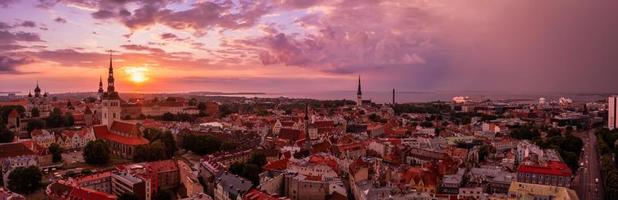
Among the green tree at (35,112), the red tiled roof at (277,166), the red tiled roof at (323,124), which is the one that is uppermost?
the green tree at (35,112)

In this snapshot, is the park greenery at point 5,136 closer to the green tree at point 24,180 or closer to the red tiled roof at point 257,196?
the green tree at point 24,180

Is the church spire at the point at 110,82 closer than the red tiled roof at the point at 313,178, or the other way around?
the red tiled roof at the point at 313,178

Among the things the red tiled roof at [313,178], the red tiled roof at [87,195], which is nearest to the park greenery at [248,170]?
the red tiled roof at [313,178]

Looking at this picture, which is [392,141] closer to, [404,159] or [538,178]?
[404,159]

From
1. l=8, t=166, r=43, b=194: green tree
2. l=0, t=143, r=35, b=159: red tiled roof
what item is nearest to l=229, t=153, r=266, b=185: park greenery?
l=8, t=166, r=43, b=194: green tree

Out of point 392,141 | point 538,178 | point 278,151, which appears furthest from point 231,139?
point 538,178

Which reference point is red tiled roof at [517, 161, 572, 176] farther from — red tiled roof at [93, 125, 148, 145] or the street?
red tiled roof at [93, 125, 148, 145]

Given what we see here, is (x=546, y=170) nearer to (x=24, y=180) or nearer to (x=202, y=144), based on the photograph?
(x=202, y=144)
